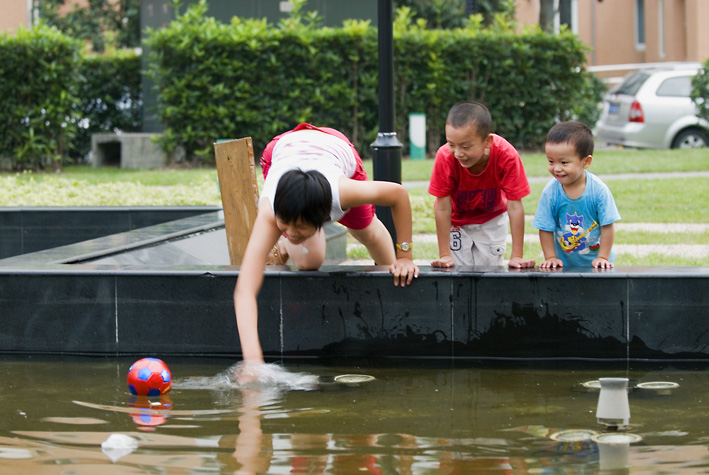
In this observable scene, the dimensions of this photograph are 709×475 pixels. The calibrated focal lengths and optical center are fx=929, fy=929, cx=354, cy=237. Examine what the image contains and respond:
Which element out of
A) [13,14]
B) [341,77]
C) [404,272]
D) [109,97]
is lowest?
[404,272]

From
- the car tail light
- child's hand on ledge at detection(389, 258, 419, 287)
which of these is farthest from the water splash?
the car tail light

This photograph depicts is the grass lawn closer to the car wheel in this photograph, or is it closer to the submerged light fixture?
the car wheel

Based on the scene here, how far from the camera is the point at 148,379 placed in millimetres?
4395

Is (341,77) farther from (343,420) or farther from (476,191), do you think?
(343,420)

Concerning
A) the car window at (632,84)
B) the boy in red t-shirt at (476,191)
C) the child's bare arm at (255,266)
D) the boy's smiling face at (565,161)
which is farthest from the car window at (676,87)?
the child's bare arm at (255,266)

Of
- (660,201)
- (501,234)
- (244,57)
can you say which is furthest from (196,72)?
(501,234)

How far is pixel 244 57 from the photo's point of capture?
52.7 ft

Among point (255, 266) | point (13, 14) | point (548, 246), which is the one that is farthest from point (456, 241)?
point (13, 14)

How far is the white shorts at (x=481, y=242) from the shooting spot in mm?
5805

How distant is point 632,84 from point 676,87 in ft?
2.77

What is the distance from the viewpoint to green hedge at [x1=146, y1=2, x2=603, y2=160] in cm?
1596

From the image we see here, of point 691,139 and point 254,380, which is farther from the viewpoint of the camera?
point 691,139

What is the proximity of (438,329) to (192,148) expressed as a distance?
12258mm

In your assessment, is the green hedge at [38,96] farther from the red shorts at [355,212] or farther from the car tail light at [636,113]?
the red shorts at [355,212]
